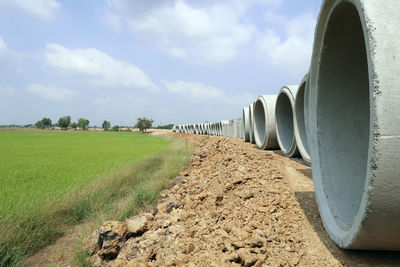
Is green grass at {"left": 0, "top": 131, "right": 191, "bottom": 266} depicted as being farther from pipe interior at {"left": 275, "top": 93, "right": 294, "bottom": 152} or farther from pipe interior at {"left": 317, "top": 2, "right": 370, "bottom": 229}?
pipe interior at {"left": 317, "top": 2, "right": 370, "bottom": 229}

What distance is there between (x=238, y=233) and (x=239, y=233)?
0.04ft

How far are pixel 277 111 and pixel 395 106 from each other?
21.3 ft

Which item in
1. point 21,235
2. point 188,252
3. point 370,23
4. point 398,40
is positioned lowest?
point 21,235

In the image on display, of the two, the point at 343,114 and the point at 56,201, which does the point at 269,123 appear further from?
the point at 56,201

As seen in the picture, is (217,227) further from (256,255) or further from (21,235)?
(21,235)

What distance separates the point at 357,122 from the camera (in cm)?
315

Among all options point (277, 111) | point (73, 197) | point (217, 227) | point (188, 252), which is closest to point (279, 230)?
point (217, 227)

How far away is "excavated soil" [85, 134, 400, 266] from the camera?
2.41 m

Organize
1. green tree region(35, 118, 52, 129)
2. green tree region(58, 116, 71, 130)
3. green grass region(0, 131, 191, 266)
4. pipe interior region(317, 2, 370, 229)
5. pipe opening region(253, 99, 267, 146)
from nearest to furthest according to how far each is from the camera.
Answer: pipe interior region(317, 2, 370, 229)
green grass region(0, 131, 191, 266)
pipe opening region(253, 99, 267, 146)
green tree region(58, 116, 71, 130)
green tree region(35, 118, 52, 129)

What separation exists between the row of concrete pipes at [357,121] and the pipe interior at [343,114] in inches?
0.4

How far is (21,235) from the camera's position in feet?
13.6

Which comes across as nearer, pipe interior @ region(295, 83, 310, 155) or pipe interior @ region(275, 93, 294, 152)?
pipe interior @ region(295, 83, 310, 155)

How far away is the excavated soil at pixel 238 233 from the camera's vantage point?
2414mm

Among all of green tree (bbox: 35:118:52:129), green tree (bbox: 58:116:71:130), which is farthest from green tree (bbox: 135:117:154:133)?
green tree (bbox: 35:118:52:129)
